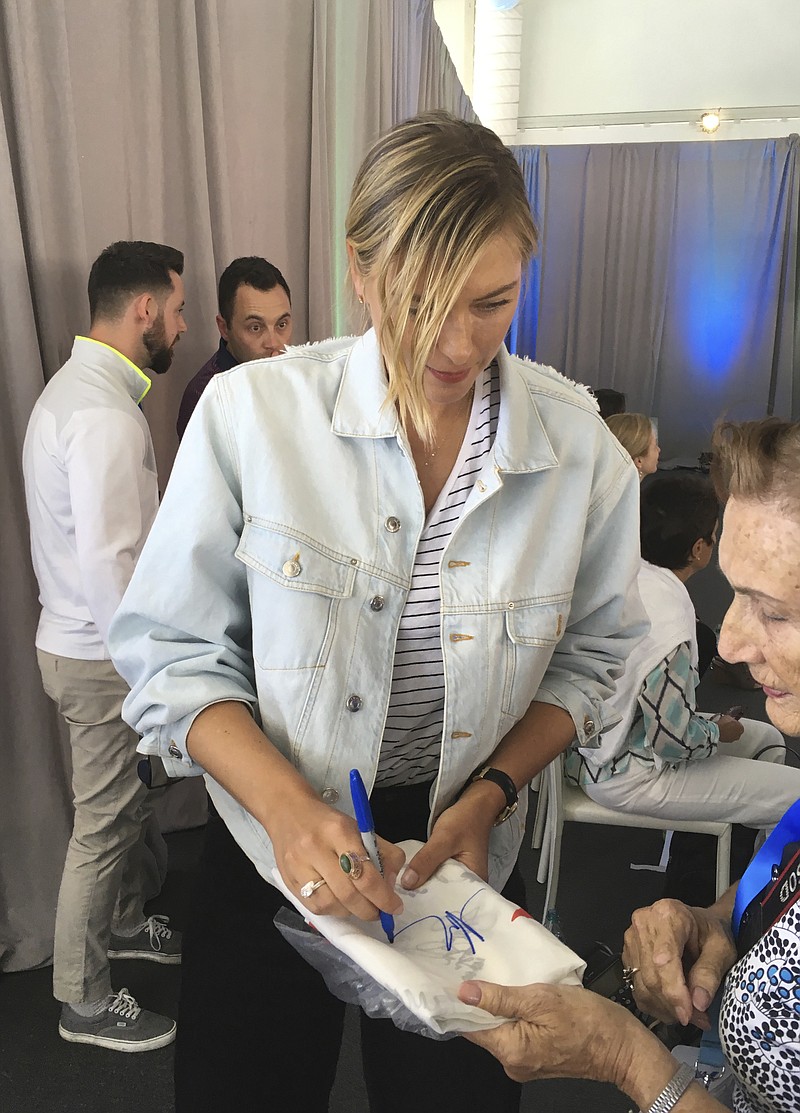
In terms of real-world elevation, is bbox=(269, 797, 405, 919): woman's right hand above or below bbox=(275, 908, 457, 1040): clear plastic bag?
above

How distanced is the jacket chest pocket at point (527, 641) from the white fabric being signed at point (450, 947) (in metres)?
0.24

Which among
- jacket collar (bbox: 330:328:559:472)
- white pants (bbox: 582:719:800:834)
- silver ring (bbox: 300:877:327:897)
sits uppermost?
jacket collar (bbox: 330:328:559:472)

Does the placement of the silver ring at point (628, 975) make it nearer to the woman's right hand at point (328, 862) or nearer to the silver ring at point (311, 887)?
the woman's right hand at point (328, 862)

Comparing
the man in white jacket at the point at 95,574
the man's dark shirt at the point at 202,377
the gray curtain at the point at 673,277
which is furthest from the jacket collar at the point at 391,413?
the gray curtain at the point at 673,277

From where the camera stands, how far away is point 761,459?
103 cm

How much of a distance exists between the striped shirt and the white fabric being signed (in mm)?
174

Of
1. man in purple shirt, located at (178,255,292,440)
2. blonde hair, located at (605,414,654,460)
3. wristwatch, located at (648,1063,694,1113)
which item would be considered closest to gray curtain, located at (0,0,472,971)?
man in purple shirt, located at (178,255,292,440)

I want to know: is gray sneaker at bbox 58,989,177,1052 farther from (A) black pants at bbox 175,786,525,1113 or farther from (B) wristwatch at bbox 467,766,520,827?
(B) wristwatch at bbox 467,766,520,827

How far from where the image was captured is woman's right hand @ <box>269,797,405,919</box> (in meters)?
0.94

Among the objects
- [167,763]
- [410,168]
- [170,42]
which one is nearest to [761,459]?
[410,168]

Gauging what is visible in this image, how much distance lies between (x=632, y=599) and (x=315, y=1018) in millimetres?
741

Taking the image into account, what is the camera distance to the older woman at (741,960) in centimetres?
91

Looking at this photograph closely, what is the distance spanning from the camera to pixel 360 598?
3.73 feet

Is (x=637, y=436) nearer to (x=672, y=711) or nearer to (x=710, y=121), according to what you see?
(x=672, y=711)
